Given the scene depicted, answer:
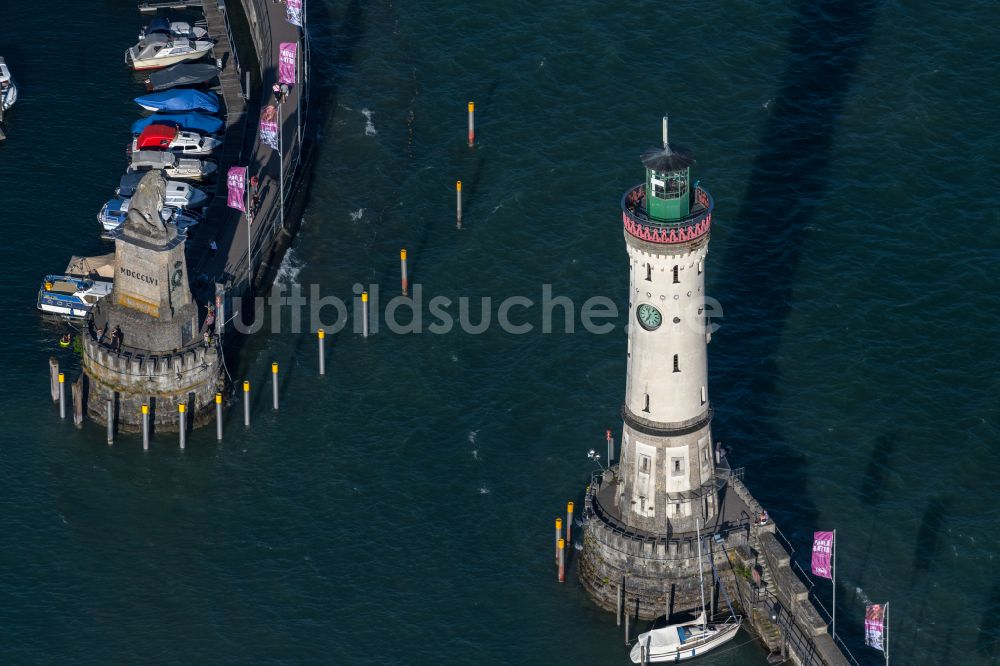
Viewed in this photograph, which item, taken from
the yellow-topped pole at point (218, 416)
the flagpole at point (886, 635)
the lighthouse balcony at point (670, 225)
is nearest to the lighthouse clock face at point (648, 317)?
the lighthouse balcony at point (670, 225)

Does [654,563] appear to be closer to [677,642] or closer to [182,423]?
[677,642]

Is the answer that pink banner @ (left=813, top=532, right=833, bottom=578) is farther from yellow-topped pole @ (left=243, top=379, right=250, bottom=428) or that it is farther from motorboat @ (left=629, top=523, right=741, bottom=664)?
yellow-topped pole @ (left=243, top=379, right=250, bottom=428)

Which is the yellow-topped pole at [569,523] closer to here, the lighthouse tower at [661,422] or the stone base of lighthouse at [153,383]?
the lighthouse tower at [661,422]

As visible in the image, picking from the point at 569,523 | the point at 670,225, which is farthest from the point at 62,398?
the point at 670,225

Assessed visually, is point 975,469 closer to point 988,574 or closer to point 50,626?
point 988,574

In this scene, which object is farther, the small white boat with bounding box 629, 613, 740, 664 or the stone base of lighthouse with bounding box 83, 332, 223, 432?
the stone base of lighthouse with bounding box 83, 332, 223, 432

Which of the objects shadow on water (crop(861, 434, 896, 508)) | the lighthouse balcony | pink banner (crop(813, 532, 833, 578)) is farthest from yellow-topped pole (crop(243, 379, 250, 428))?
pink banner (crop(813, 532, 833, 578))
